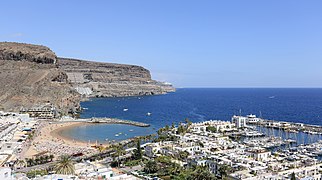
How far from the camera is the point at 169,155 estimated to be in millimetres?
48375

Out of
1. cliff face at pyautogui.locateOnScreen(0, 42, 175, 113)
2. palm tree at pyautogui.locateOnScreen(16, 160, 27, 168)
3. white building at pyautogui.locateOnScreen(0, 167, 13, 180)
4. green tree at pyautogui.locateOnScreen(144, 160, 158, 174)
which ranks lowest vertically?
palm tree at pyautogui.locateOnScreen(16, 160, 27, 168)

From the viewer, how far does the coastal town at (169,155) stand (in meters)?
36.5

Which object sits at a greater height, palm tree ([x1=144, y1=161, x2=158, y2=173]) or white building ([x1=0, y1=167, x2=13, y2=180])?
white building ([x1=0, y1=167, x2=13, y2=180])

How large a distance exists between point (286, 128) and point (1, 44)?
118723 mm

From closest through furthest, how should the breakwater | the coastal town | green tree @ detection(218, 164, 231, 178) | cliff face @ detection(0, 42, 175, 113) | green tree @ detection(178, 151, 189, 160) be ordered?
the coastal town < green tree @ detection(218, 164, 231, 178) < green tree @ detection(178, 151, 189, 160) < the breakwater < cliff face @ detection(0, 42, 175, 113)

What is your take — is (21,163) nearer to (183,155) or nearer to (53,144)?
(53,144)

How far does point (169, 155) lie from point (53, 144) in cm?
2597

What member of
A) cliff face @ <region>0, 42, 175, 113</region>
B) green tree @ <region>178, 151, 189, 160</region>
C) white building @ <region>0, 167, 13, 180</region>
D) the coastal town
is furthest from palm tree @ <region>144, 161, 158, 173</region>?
cliff face @ <region>0, 42, 175, 113</region>

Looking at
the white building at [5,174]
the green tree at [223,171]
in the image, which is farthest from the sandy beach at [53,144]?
the white building at [5,174]

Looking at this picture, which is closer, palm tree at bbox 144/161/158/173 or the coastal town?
the coastal town

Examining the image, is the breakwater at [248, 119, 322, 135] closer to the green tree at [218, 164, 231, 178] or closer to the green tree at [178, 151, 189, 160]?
the green tree at [178, 151, 189, 160]

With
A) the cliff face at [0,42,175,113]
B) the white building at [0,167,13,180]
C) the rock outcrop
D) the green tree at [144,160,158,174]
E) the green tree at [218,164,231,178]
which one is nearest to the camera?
the white building at [0,167,13,180]

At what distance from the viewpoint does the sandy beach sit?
181 ft

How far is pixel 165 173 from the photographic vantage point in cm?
3969
